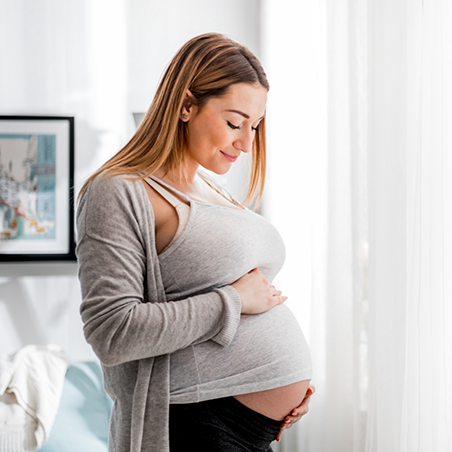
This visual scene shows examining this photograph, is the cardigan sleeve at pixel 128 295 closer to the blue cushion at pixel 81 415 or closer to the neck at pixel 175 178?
the neck at pixel 175 178

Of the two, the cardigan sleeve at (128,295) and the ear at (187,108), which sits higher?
the ear at (187,108)

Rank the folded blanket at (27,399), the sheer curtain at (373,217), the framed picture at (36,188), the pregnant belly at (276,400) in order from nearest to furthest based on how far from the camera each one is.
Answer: the pregnant belly at (276,400), the sheer curtain at (373,217), the folded blanket at (27,399), the framed picture at (36,188)

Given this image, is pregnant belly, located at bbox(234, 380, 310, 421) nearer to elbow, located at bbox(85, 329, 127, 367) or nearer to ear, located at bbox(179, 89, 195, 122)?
elbow, located at bbox(85, 329, 127, 367)

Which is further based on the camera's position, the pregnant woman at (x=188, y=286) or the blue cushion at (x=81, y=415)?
the blue cushion at (x=81, y=415)

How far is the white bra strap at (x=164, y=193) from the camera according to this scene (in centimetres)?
82

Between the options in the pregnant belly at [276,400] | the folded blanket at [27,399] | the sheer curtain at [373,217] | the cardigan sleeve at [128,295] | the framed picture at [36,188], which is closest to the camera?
the cardigan sleeve at [128,295]

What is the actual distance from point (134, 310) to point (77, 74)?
175 centimetres

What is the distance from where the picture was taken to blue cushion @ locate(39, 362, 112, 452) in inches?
57.8

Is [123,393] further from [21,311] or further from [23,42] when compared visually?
[23,42]

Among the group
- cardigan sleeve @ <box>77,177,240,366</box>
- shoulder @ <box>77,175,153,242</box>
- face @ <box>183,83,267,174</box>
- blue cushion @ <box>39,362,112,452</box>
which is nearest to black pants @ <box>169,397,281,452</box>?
cardigan sleeve @ <box>77,177,240,366</box>

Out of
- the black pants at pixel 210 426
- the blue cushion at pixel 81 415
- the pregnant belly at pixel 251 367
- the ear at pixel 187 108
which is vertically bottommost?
the blue cushion at pixel 81 415

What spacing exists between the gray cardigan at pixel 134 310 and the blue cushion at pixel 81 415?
2.54 ft

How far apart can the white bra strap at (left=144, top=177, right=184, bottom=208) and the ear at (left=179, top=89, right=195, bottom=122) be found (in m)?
0.14

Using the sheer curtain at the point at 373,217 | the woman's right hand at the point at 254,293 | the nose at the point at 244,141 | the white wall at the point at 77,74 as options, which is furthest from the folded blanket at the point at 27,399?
the nose at the point at 244,141
